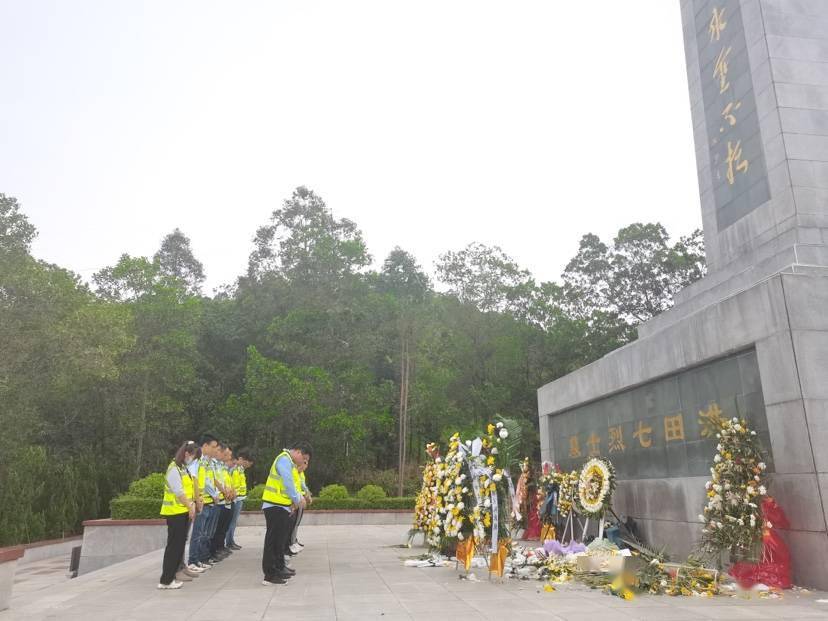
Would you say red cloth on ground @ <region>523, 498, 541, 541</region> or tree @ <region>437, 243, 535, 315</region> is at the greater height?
tree @ <region>437, 243, 535, 315</region>

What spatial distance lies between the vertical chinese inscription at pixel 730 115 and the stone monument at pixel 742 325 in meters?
0.03

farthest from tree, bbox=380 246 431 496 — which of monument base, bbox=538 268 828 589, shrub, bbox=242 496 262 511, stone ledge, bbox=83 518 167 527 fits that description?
monument base, bbox=538 268 828 589

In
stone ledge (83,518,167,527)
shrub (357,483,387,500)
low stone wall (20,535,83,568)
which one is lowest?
low stone wall (20,535,83,568)

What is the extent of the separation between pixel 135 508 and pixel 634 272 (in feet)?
76.3

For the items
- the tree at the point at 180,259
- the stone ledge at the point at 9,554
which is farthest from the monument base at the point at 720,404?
the tree at the point at 180,259

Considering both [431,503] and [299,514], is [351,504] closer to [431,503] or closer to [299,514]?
[299,514]

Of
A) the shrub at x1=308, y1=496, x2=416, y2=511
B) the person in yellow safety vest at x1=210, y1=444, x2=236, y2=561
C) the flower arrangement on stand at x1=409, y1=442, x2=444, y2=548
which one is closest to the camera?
the flower arrangement on stand at x1=409, y1=442, x2=444, y2=548

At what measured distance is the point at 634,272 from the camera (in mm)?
28875

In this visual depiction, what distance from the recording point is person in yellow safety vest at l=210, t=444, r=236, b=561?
318 inches

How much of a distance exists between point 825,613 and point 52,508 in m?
16.6

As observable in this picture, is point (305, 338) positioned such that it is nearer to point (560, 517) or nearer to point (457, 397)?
point (457, 397)

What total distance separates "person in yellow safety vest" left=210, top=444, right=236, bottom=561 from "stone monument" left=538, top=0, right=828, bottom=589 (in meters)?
5.51

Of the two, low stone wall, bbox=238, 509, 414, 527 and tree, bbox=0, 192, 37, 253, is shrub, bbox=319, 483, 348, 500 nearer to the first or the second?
low stone wall, bbox=238, 509, 414, 527

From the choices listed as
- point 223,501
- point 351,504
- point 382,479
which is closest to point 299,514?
point 223,501
